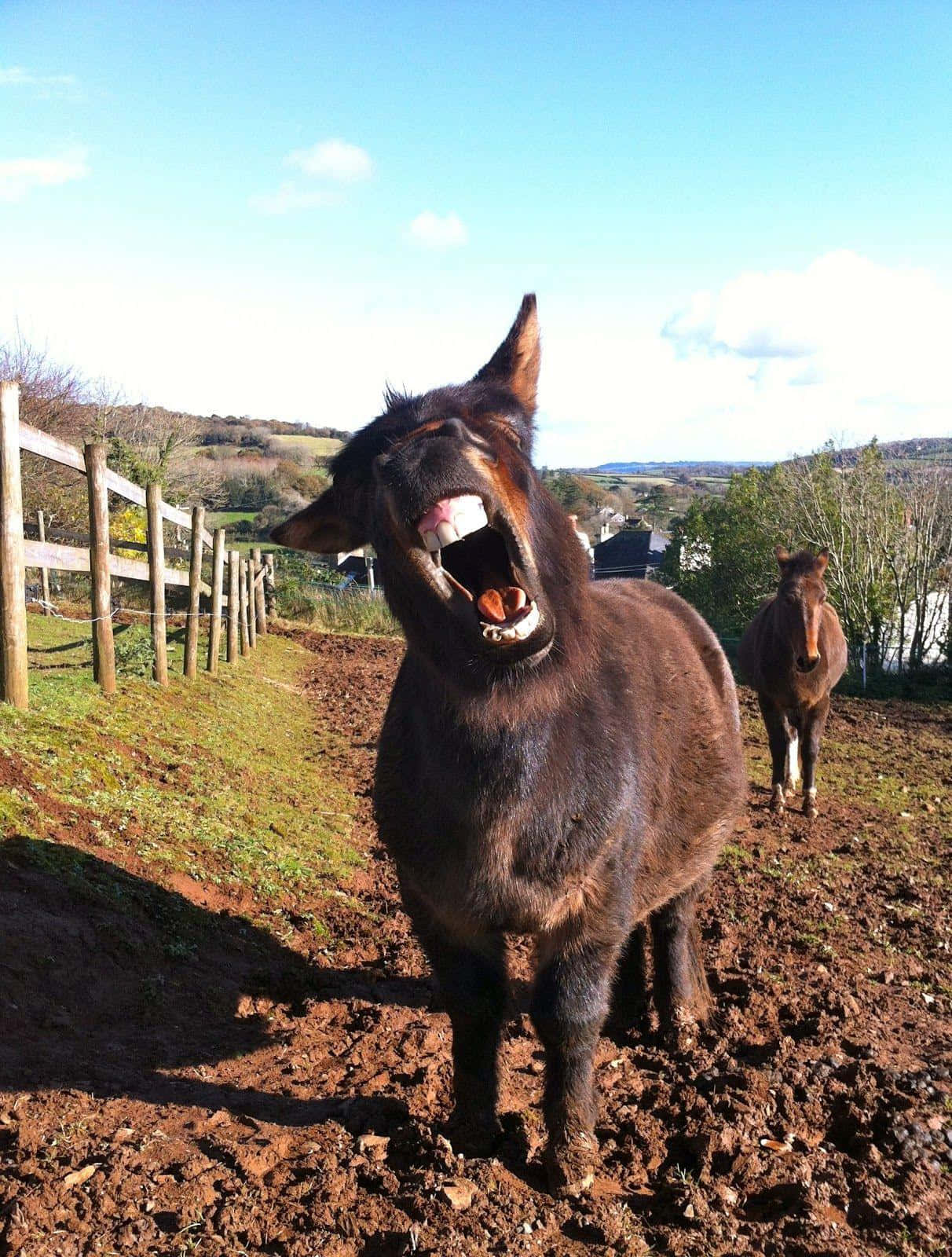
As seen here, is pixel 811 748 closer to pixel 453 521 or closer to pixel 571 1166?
pixel 571 1166

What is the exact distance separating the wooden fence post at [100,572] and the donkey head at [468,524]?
6.54 meters

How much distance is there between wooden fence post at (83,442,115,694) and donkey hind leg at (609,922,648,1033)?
6194 millimetres

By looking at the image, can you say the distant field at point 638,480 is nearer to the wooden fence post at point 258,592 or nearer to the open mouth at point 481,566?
the wooden fence post at point 258,592

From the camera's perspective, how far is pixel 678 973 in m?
4.79

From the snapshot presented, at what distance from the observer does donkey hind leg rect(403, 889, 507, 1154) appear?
344 cm

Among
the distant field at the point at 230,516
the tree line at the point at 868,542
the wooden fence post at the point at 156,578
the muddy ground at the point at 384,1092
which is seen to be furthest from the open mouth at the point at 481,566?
the distant field at the point at 230,516

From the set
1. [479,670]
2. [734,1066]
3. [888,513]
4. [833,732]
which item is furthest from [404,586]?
[888,513]

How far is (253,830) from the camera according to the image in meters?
7.41

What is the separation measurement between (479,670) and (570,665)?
1.21ft

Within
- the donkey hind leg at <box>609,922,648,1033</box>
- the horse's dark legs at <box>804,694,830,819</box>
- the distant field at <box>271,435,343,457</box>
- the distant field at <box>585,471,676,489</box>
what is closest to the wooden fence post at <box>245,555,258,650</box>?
the horse's dark legs at <box>804,694,830,819</box>

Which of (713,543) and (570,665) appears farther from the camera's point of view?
(713,543)

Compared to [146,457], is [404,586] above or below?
below

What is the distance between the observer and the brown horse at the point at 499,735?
2.81 metres

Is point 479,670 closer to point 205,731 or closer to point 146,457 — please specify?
point 205,731
